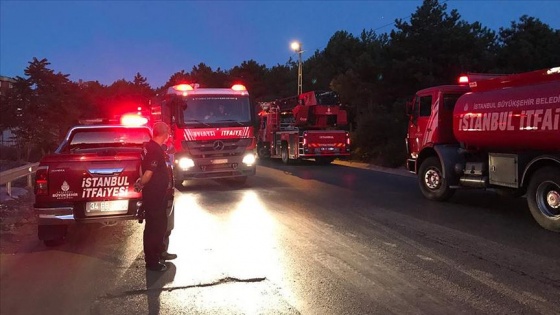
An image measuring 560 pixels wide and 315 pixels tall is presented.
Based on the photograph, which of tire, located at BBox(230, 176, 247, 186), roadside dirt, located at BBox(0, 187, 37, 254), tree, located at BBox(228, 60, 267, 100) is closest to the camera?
roadside dirt, located at BBox(0, 187, 37, 254)

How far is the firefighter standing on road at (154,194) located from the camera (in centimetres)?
596

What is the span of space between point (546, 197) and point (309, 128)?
15.3 meters

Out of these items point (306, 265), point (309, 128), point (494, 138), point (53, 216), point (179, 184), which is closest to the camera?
point (306, 265)

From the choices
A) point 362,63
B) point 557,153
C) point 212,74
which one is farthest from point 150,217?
point 212,74

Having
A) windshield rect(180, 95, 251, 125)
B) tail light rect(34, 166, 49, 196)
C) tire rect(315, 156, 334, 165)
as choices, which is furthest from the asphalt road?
tire rect(315, 156, 334, 165)

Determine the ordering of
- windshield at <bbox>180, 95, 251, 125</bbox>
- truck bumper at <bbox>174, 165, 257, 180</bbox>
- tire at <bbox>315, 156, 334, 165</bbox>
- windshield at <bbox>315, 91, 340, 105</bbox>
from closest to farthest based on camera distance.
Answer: truck bumper at <bbox>174, 165, 257, 180</bbox> < windshield at <bbox>180, 95, 251, 125</bbox> < windshield at <bbox>315, 91, 340, 105</bbox> < tire at <bbox>315, 156, 334, 165</bbox>

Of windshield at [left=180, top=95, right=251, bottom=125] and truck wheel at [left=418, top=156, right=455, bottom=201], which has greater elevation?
windshield at [left=180, top=95, right=251, bottom=125]

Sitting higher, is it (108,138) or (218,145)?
(108,138)

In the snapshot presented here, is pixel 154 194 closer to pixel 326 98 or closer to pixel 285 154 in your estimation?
pixel 285 154

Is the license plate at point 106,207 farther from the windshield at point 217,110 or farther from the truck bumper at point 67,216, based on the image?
the windshield at point 217,110

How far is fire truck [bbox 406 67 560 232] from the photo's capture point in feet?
27.9

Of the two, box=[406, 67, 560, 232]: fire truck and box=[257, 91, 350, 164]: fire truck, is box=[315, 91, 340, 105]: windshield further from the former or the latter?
box=[406, 67, 560, 232]: fire truck

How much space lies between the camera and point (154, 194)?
602 cm

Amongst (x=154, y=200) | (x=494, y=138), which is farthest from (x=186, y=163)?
(x=494, y=138)
